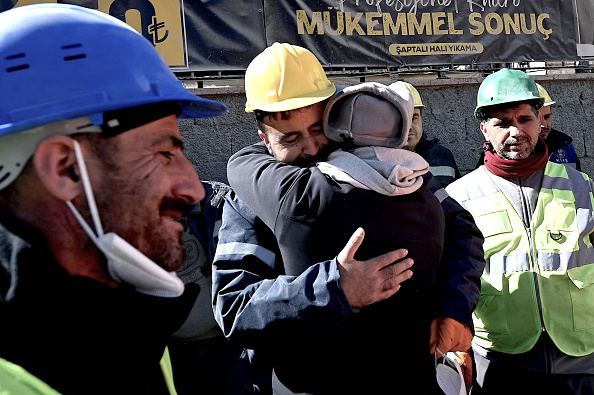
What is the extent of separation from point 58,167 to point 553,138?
4174 millimetres

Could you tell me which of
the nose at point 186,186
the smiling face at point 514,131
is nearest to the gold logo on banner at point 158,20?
the smiling face at point 514,131

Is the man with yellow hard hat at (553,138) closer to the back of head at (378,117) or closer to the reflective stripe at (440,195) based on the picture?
the reflective stripe at (440,195)

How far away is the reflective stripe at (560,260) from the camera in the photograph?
297 cm

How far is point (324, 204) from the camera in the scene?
1.66 m

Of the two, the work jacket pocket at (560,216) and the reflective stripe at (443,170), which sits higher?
the reflective stripe at (443,170)

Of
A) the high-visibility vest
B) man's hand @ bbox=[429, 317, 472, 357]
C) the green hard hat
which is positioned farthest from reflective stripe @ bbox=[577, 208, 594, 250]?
man's hand @ bbox=[429, 317, 472, 357]

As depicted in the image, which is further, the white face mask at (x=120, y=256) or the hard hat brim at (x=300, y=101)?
the hard hat brim at (x=300, y=101)

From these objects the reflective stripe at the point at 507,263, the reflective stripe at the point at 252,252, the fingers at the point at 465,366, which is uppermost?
the reflective stripe at the point at 252,252

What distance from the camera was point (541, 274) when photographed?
2977 millimetres

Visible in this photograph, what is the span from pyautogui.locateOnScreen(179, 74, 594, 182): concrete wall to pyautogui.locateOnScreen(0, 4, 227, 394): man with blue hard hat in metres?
4.00

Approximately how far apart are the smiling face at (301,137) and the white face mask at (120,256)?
0.94 m

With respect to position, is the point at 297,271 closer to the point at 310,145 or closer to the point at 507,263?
the point at 310,145

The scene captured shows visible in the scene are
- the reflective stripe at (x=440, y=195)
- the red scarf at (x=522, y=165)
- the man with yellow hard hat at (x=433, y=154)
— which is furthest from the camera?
the man with yellow hard hat at (x=433, y=154)

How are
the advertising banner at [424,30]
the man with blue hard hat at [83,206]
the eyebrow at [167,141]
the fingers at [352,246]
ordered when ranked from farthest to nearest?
the advertising banner at [424,30] < the fingers at [352,246] < the eyebrow at [167,141] < the man with blue hard hat at [83,206]
